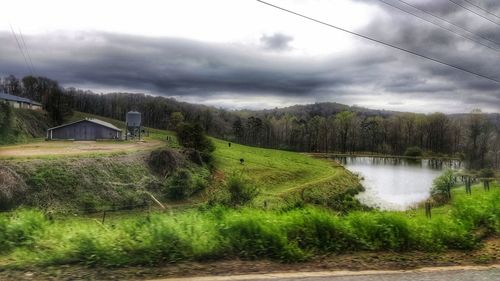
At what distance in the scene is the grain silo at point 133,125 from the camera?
160ft

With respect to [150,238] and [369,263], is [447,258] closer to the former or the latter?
[369,263]

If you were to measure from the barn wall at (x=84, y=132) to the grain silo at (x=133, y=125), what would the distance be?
179cm

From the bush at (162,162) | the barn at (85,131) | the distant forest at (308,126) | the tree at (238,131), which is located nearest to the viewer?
the bush at (162,162)

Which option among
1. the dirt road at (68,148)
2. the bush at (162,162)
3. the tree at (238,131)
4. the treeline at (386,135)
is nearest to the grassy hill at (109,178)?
the dirt road at (68,148)

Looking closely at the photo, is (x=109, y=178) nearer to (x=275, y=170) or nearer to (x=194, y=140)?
(x=194, y=140)

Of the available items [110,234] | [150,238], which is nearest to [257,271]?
[150,238]

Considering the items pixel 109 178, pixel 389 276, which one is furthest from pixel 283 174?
pixel 389 276

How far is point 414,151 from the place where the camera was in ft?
259

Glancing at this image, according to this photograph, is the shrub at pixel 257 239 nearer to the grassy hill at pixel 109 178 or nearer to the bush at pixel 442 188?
the grassy hill at pixel 109 178

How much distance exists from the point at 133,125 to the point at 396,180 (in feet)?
119

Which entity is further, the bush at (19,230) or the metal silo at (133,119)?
the metal silo at (133,119)

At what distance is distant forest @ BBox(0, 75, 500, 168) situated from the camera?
Result: 5153 centimetres

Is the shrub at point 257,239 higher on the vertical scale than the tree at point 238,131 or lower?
lower

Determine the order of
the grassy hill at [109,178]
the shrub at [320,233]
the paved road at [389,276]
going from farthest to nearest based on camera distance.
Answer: the grassy hill at [109,178], the shrub at [320,233], the paved road at [389,276]
